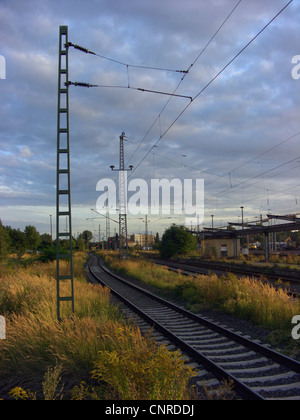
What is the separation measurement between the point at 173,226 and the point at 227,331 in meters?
47.9

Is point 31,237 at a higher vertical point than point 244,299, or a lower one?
higher

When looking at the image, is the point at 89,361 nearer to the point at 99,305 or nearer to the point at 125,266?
the point at 99,305

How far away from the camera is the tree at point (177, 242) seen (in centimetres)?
5412

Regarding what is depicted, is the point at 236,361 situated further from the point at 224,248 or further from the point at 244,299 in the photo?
the point at 224,248

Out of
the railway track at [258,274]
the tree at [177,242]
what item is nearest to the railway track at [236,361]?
the railway track at [258,274]

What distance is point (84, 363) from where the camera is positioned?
233 inches

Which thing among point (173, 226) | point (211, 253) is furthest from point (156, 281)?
point (173, 226)

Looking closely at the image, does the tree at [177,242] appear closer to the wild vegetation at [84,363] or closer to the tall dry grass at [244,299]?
the tall dry grass at [244,299]

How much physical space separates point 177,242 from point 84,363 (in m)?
49.0

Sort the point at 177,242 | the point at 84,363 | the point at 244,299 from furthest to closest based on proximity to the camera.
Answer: the point at 177,242, the point at 244,299, the point at 84,363

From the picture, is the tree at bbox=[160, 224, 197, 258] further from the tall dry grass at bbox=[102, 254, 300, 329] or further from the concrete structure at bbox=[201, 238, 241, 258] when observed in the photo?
the tall dry grass at bbox=[102, 254, 300, 329]

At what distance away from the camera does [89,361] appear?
589 cm

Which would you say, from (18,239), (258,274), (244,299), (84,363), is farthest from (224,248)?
(18,239)

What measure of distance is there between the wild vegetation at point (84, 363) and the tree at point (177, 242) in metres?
45.0
